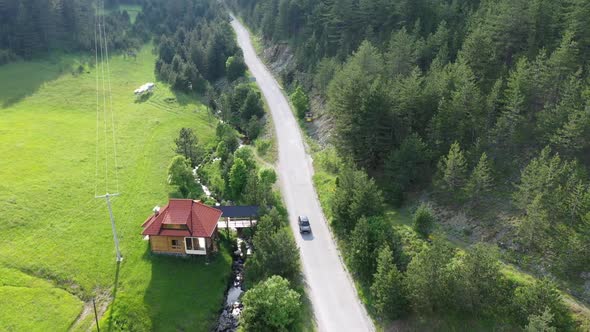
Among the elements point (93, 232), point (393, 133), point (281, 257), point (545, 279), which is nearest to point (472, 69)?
Answer: point (393, 133)

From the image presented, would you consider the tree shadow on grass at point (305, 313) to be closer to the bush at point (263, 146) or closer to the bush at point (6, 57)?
the bush at point (263, 146)

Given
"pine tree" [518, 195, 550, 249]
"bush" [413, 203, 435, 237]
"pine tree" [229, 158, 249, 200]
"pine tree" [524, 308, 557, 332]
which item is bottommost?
"pine tree" [524, 308, 557, 332]

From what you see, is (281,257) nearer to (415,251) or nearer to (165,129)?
(415,251)

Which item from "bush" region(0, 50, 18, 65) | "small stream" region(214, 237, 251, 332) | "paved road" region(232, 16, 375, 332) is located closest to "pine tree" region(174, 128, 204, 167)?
"paved road" region(232, 16, 375, 332)

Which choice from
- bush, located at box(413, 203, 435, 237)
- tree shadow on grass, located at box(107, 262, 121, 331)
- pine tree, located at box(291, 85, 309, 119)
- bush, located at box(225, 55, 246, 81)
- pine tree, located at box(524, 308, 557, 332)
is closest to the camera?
pine tree, located at box(524, 308, 557, 332)

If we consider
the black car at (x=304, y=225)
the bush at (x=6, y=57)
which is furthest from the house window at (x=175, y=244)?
the bush at (x=6, y=57)

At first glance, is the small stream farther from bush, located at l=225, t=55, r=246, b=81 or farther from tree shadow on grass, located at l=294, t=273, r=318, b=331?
bush, located at l=225, t=55, r=246, b=81
